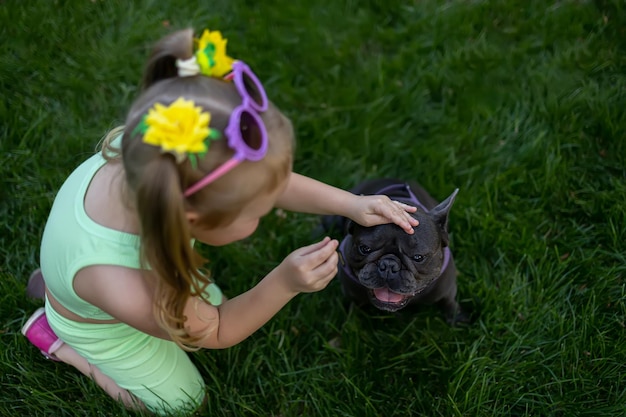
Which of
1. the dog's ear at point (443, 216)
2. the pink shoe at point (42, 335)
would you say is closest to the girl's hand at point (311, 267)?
the dog's ear at point (443, 216)

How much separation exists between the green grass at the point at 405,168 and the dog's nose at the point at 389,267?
0.56 m

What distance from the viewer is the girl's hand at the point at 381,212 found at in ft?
6.85

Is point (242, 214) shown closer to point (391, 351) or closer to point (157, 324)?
point (157, 324)

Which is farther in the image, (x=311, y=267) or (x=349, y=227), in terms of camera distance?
(x=349, y=227)

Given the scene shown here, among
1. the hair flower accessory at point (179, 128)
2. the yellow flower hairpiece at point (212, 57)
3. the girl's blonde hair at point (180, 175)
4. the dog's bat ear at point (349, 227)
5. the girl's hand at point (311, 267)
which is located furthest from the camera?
the dog's bat ear at point (349, 227)

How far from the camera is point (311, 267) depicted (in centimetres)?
181

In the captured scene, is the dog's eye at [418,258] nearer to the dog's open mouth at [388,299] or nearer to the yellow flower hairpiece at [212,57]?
the dog's open mouth at [388,299]

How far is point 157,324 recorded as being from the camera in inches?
72.1

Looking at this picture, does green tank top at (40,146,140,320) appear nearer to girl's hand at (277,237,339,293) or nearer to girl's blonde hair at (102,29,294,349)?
girl's blonde hair at (102,29,294,349)

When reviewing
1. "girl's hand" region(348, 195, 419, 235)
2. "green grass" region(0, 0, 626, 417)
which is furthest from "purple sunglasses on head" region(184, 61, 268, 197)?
"green grass" region(0, 0, 626, 417)

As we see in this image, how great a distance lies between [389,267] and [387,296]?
21cm

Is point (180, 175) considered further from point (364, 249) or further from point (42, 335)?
point (42, 335)

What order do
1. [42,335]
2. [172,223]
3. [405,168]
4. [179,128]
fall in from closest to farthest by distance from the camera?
[179,128] < [172,223] < [42,335] < [405,168]

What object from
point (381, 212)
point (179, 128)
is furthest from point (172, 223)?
point (381, 212)
